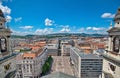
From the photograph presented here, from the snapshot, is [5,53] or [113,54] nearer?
[113,54]

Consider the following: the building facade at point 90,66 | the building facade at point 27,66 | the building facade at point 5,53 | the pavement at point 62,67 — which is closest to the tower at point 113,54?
the building facade at point 5,53

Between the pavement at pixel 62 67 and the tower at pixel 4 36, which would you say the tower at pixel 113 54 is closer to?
the tower at pixel 4 36

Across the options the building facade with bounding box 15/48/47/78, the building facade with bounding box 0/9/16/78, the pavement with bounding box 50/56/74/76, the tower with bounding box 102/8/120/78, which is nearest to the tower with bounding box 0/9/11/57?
the building facade with bounding box 0/9/16/78

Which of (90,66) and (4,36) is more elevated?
(4,36)

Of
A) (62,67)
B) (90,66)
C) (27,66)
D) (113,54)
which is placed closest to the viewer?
(113,54)

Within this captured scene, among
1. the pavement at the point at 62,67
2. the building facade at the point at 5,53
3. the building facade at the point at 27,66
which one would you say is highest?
the building facade at the point at 5,53

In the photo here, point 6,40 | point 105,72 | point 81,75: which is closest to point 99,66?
point 81,75

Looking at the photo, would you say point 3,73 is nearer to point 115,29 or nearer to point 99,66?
point 115,29

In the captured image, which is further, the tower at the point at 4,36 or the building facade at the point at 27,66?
the building facade at the point at 27,66

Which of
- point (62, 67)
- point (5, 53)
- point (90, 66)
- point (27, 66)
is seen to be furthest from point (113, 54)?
point (62, 67)

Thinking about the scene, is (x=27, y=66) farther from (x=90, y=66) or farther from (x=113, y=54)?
(x=113, y=54)
